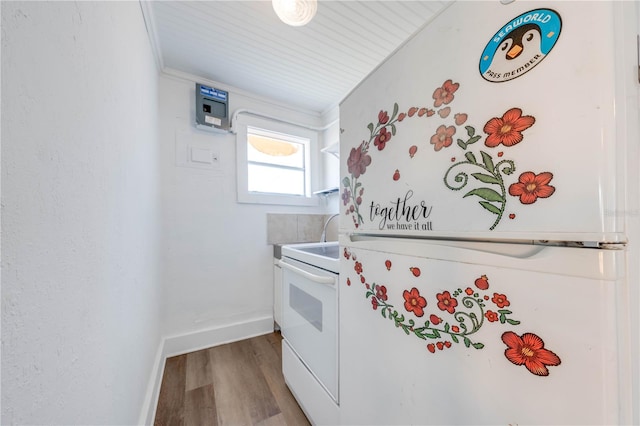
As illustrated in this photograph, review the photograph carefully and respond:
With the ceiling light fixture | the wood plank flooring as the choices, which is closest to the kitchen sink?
the wood plank flooring

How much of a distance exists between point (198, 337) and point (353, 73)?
8.26 ft

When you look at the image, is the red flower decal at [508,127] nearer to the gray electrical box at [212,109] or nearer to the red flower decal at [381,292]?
the red flower decal at [381,292]

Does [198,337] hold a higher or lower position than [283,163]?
lower

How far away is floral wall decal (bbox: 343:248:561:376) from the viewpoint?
41cm

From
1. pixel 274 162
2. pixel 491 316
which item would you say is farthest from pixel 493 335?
pixel 274 162

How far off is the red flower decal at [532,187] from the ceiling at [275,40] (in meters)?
1.18

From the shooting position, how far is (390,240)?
2.23 ft

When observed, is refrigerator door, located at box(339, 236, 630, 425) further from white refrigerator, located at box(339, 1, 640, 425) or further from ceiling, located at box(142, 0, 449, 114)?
ceiling, located at box(142, 0, 449, 114)

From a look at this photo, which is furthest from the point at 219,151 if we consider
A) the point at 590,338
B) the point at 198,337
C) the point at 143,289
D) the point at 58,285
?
the point at 590,338

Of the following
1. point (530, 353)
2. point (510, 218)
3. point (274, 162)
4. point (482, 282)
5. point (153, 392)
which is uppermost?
point (274, 162)

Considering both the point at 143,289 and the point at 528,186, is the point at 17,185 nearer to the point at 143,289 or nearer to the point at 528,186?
the point at 528,186

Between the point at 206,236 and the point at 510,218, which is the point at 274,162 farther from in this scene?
the point at 510,218

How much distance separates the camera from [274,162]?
234cm

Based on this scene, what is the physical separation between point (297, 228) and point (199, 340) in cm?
126
